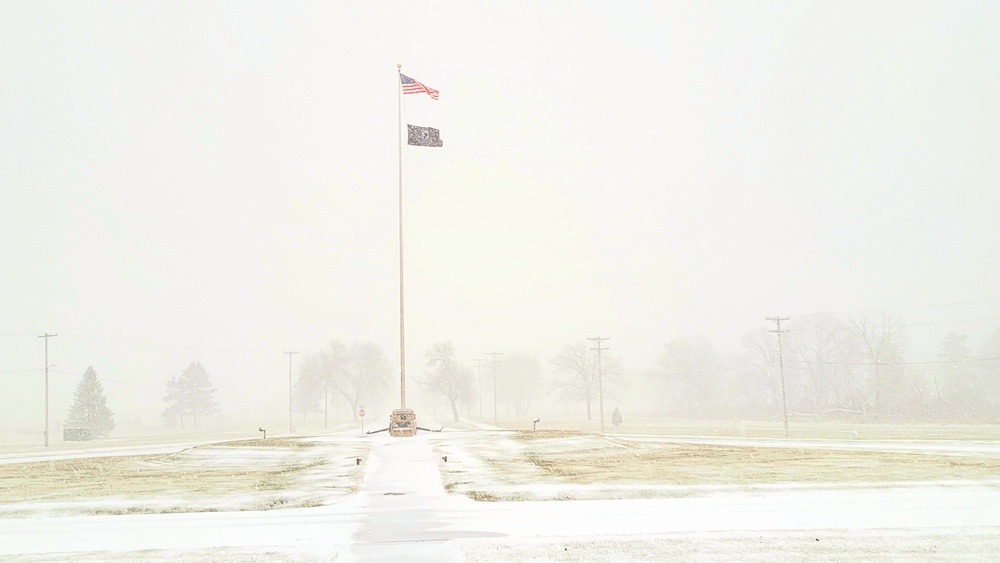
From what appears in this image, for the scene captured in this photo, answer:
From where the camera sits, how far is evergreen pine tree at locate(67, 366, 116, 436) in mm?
86625

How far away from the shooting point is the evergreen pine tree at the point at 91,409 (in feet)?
284

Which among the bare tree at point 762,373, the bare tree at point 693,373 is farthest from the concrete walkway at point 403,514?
the bare tree at point 693,373

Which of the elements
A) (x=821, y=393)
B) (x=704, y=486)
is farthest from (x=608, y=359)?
(x=704, y=486)

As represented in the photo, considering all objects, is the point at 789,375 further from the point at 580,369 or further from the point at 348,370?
the point at 348,370

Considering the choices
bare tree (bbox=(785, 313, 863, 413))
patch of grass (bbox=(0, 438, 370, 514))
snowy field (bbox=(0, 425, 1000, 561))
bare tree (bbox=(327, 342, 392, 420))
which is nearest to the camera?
snowy field (bbox=(0, 425, 1000, 561))

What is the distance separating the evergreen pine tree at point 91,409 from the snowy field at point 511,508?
2899 inches

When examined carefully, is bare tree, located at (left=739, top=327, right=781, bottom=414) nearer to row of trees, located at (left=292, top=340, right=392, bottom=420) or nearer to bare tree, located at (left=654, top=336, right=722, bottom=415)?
bare tree, located at (left=654, top=336, right=722, bottom=415)

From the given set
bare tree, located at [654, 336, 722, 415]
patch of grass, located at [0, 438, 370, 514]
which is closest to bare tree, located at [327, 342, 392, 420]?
bare tree, located at [654, 336, 722, 415]

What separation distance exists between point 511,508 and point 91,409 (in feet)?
309

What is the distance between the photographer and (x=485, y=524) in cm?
1245

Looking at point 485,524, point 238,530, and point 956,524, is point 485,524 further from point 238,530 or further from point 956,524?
point 956,524

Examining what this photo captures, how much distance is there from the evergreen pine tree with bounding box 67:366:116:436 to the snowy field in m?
73.6

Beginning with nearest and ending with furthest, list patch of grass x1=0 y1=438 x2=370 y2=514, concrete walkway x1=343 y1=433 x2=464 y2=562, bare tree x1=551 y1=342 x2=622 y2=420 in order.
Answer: concrete walkway x1=343 y1=433 x2=464 y2=562 → patch of grass x1=0 y1=438 x2=370 y2=514 → bare tree x1=551 y1=342 x2=622 y2=420

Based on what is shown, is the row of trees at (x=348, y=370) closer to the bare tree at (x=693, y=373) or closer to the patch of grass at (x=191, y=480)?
the bare tree at (x=693, y=373)
